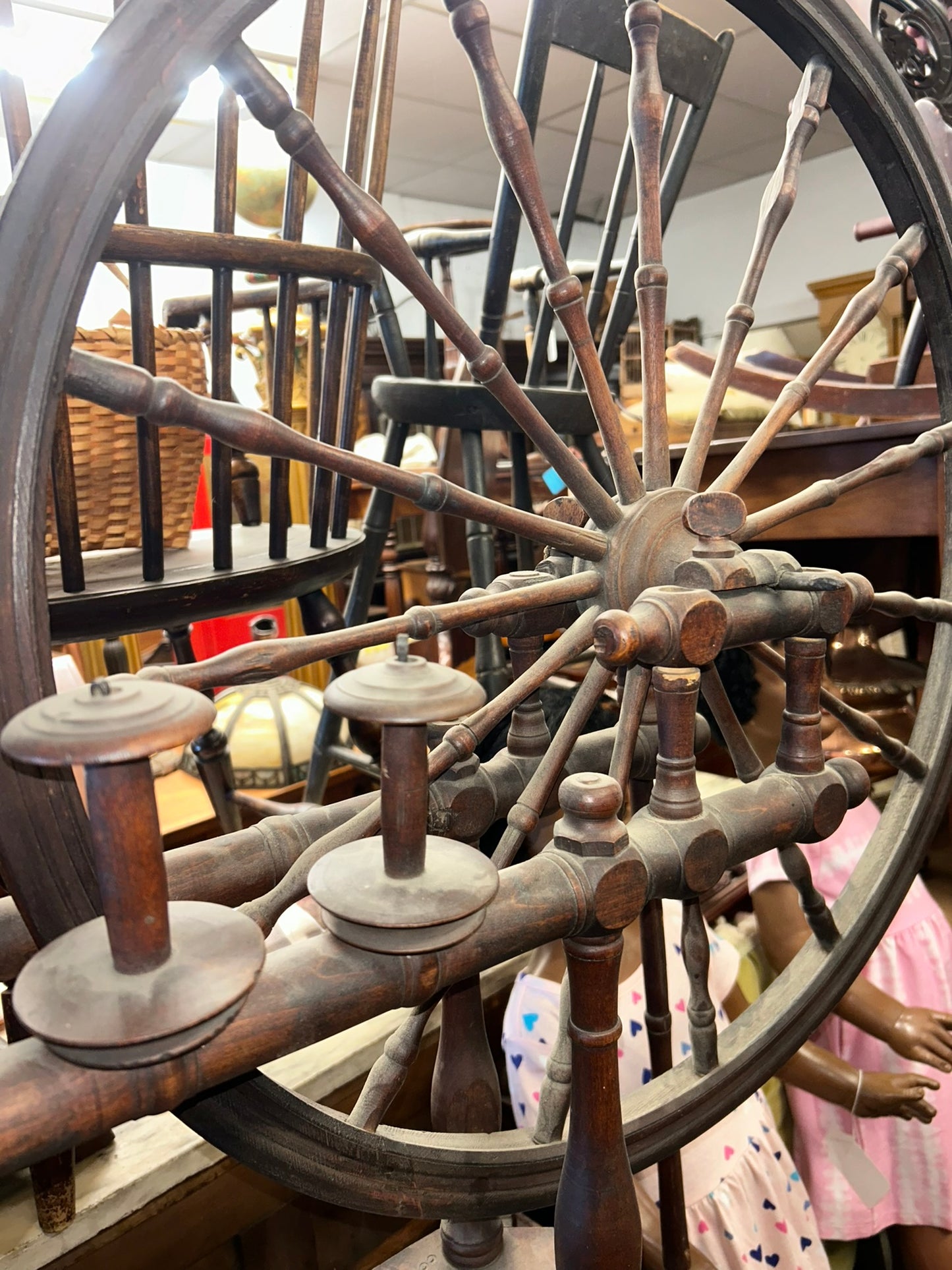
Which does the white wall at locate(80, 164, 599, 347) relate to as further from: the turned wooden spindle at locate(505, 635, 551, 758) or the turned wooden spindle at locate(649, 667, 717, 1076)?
the turned wooden spindle at locate(649, 667, 717, 1076)

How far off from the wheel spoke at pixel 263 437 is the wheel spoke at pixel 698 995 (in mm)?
303

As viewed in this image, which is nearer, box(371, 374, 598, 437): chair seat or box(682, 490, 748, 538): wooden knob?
box(682, 490, 748, 538): wooden knob

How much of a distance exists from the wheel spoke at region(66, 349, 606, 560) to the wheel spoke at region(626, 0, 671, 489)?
113 millimetres

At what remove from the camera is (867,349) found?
4.34 meters

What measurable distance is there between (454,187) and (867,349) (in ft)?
8.47

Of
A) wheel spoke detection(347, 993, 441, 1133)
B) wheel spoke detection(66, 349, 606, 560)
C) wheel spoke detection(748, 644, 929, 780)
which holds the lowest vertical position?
wheel spoke detection(347, 993, 441, 1133)

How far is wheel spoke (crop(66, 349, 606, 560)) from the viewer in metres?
0.45

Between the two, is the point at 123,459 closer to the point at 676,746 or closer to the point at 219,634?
the point at 676,746

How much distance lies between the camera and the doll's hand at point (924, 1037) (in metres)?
1.12

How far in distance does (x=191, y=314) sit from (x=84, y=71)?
107 centimetres

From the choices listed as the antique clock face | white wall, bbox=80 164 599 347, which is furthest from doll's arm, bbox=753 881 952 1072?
the antique clock face

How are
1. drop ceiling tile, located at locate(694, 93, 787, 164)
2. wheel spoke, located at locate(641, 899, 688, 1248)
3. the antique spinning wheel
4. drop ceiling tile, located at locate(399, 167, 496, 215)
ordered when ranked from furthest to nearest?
drop ceiling tile, located at locate(399, 167, 496, 215) → drop ceiling tile, located at locate(694, 93, 787, 164) → wheel spoke, located at locate(641, 899, 688, 1248) → the antique spinning wheel

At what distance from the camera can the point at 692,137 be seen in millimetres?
1209

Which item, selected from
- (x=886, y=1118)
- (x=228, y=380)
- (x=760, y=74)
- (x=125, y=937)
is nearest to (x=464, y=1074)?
(x=125, y=937)
